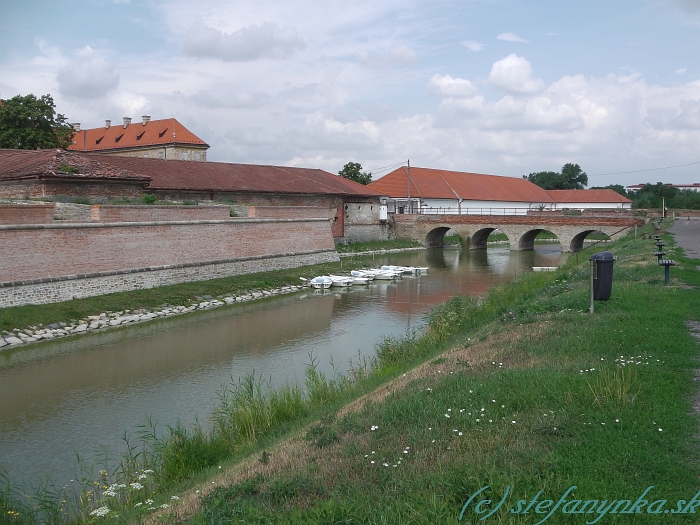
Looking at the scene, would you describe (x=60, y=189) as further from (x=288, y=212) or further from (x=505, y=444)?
(x=505, y=444)

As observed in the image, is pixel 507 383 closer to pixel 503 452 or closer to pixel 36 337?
pixel 503 452

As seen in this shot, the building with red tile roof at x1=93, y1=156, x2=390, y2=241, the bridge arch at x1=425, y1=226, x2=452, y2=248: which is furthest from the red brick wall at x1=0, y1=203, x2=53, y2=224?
the bridge arch at x1=425, y1=226, x2=452, y2=248

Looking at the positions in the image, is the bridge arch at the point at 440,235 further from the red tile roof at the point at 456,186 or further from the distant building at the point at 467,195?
the red tile roof at the point at 456,186

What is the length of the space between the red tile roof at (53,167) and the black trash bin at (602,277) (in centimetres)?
1503

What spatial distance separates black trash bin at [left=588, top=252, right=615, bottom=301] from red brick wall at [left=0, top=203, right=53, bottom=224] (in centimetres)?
1226

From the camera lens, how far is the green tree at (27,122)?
2659 cm

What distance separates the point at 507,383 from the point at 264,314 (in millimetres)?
12062

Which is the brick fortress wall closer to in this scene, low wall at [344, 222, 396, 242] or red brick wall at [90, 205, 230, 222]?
red brick wall at [90, 205, 230, 222]

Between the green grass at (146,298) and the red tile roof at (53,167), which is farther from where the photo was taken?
the red tile roof at (53,167)

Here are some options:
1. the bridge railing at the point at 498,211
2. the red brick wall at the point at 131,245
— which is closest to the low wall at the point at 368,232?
the bridge railing at the point at 498,211

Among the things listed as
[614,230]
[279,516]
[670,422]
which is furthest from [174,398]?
[614,230]

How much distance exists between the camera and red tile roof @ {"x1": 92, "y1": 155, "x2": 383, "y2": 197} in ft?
82.9

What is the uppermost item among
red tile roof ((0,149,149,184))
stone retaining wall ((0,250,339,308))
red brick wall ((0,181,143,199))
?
red tile roof ((0,149,149,184))

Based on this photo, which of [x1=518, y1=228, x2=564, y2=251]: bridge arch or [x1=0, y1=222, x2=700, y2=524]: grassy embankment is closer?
[x1=0, y1=222, x2=700, y2=524]: grassy embankment
